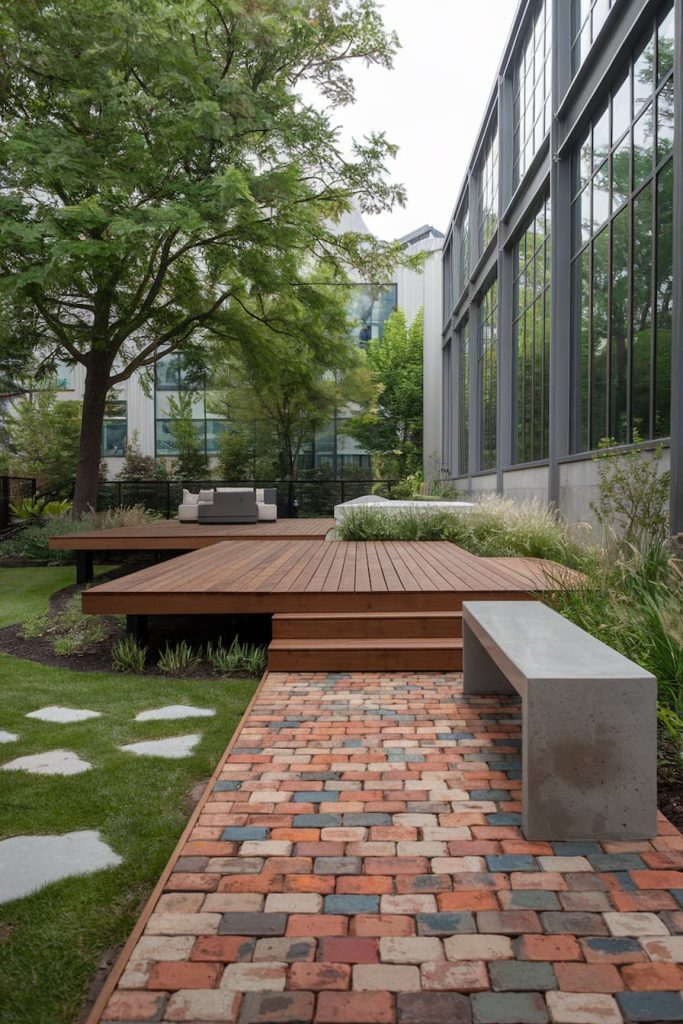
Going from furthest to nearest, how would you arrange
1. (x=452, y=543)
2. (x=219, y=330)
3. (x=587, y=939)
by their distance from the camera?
(x=219, y=330), (x=452, y=543), (x=587, y=939)

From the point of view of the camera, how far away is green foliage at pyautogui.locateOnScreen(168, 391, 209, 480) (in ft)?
83.0

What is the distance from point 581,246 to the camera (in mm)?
9633

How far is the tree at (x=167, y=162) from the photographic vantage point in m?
10.1

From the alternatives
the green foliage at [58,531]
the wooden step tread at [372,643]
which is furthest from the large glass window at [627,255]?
the green foliage at [58,531]

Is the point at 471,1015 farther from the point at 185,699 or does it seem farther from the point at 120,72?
the point at 120,72

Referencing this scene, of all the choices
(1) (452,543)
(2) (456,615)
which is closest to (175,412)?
(1) (452,543)

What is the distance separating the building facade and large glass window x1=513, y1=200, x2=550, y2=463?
5cm

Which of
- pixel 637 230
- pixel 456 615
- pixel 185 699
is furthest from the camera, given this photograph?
pixel 637 230

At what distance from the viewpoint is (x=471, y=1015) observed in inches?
61.6

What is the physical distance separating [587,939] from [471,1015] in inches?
16.7

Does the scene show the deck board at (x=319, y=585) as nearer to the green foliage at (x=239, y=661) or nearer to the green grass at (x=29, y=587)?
the green foliage at (x=239, y=661)

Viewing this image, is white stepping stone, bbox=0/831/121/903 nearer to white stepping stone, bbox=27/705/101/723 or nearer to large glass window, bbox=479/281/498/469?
white stepping stone, bbox=27/705/101/723

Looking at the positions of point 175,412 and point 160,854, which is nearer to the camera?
point 160,854

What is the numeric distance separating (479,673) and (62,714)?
239cm
